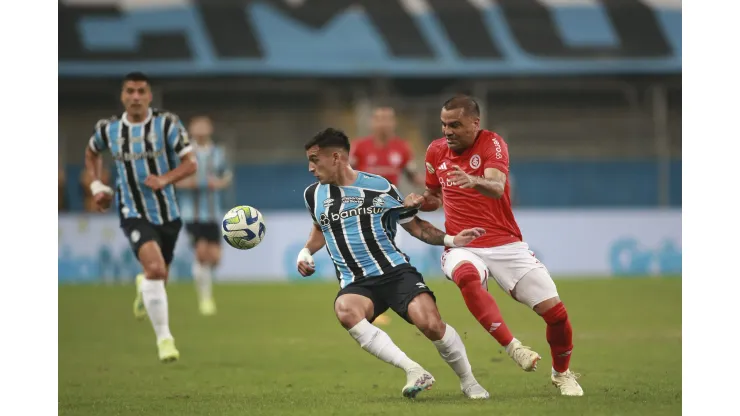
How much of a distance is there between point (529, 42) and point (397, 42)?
10.1ft

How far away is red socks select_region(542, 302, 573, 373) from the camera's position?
7598 millimetres

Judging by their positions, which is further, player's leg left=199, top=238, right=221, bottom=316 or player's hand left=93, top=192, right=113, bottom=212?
player's leg left=199, top=238, right=221, bottom=316

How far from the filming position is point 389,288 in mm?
7578

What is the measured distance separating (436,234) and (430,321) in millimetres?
677

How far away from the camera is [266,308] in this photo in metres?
15.5

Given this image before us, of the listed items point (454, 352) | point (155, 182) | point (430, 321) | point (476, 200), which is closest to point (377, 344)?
point (430, 321)

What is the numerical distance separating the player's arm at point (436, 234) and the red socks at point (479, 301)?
20 centimetres

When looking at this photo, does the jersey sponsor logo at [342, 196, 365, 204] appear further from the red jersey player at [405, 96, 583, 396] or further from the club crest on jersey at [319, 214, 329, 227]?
the red jersey player at [405, 96, 583, 396]

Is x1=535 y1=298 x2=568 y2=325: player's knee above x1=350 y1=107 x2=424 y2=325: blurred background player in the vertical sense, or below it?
below

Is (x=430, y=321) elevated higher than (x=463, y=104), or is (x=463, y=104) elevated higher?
(x=463, y=104)

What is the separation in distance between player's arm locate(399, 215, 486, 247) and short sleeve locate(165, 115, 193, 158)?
8.33 feet

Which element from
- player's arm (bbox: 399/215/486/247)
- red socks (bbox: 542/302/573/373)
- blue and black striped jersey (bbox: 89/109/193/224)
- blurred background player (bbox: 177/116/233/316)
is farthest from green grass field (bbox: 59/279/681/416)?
blue and black striped jersey (bbox: 89/109/193/224)

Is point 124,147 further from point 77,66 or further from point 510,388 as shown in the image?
point 77,66

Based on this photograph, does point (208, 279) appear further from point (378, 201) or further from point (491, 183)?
point (491, 183)
